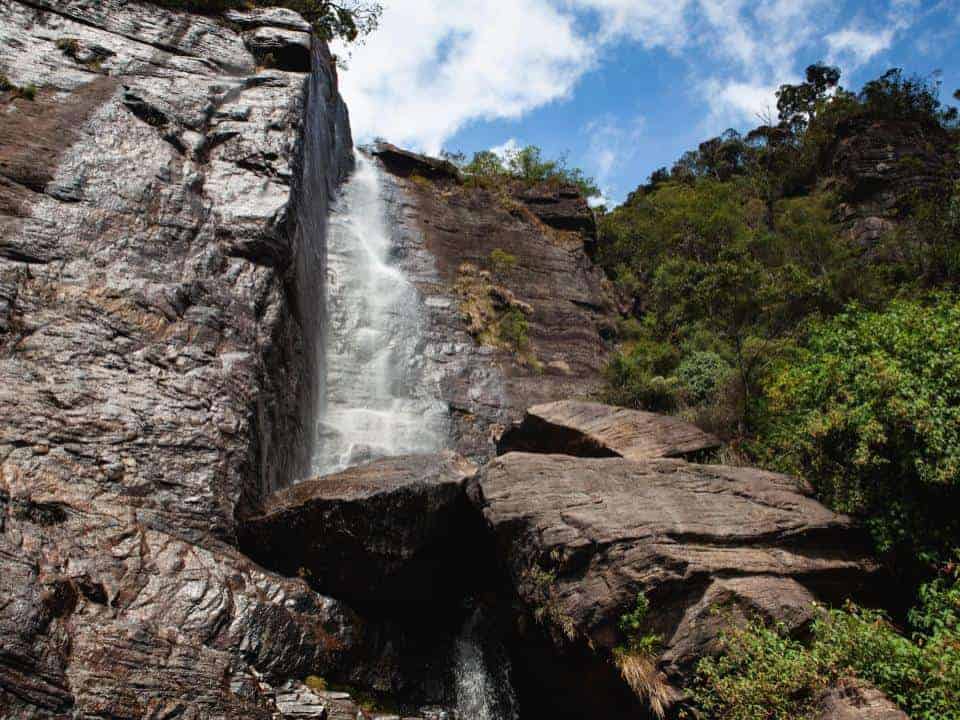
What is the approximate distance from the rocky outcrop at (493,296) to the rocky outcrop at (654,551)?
692cm

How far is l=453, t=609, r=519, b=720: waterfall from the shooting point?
10805 millimetres

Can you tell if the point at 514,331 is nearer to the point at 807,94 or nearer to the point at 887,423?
the point at 887,423

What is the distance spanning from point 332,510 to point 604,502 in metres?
4.10

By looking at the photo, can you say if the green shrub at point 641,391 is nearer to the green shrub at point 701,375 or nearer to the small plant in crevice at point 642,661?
the green shrub at point 701,375

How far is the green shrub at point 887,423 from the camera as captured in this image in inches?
355

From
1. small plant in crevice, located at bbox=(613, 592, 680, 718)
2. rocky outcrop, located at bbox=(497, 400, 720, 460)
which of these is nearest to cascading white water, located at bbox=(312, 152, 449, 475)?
rocky outcrop, located at bbox=(497, 400, 720, 460)

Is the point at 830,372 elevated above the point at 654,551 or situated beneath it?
elevated above

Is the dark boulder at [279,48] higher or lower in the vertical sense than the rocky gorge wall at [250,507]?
higher

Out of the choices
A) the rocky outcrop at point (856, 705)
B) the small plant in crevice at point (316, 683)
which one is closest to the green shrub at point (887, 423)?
the rocky outcrop at point (856, 705)

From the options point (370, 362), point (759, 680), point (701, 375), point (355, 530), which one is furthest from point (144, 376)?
point (701, 375)

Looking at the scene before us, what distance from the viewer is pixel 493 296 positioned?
23672 millimetres

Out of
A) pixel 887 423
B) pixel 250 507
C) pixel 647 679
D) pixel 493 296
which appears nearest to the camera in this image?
pixel 647 679

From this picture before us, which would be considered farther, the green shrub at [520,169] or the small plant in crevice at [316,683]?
the green shrub at [520,169]

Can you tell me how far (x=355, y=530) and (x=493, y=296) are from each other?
14.9 meters
